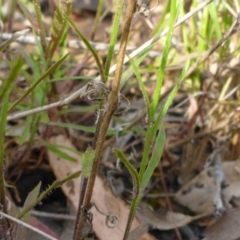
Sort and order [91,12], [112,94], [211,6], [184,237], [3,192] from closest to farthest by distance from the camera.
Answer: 1. [112,94]
2. [3,192]
3. [211,6]
4. [184,237]
5. [91,12]

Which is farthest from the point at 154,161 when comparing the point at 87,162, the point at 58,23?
the point at 58,23

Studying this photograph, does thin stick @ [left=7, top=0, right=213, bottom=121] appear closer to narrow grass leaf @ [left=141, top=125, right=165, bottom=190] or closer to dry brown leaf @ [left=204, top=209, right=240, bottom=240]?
narrow grass leaf @ [left=141, top=125, right=165, bottom=190]

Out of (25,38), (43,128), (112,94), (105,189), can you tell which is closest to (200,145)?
(105,189)

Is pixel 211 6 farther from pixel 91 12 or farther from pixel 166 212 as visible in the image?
pixel 91 12

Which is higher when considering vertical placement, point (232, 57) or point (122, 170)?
point (232, 57)

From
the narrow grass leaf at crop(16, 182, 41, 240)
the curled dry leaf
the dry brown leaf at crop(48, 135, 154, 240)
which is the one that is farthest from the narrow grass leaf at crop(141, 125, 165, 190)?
the curled dry leaf

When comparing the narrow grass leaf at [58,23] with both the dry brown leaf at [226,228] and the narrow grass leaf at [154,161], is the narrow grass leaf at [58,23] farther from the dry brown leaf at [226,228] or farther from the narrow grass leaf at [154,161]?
the dry brown leaf at [226,228]
